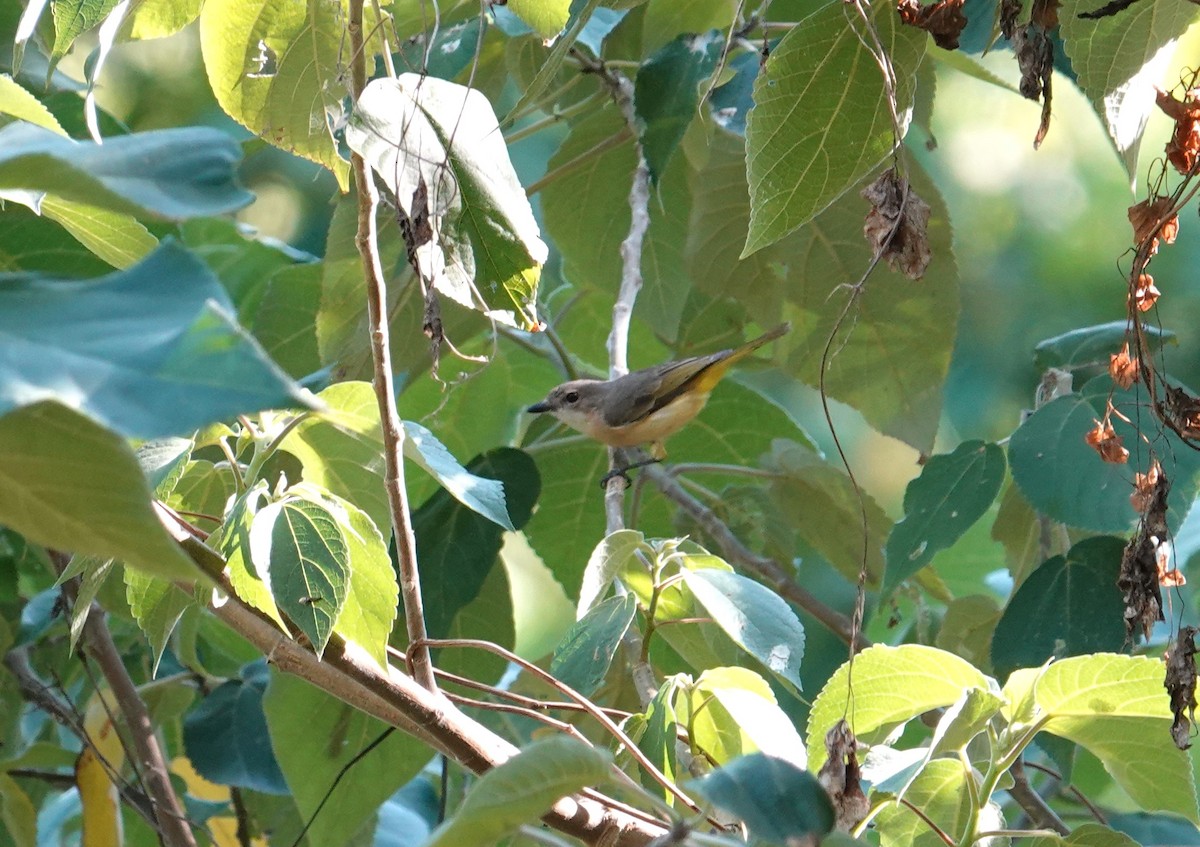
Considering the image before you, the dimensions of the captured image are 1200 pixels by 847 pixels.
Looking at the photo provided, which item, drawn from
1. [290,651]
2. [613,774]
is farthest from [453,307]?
[613,774]

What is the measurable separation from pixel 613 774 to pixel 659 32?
1208 millimetres

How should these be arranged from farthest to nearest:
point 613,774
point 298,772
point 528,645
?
point 528,645 → point 298,772 → point 613,774

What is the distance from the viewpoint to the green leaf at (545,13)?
95cm

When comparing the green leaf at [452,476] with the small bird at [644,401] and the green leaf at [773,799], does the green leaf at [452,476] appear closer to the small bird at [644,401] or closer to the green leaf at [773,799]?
the green leaf at [773,799]

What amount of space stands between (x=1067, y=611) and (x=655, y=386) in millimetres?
1682

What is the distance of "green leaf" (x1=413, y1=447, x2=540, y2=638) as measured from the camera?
153 centimetres

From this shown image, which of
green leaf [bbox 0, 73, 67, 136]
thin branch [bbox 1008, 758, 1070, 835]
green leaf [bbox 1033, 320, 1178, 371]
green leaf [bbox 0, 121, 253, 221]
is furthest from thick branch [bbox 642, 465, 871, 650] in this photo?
green leaf [bbox 0, 121, 253, 221]

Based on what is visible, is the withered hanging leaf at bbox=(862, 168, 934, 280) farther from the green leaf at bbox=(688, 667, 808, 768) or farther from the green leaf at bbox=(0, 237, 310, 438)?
the green leaf at bbox=(0, 237, 310, 438)

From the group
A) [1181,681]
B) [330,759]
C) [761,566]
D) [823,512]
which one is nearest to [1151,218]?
[1181,681]

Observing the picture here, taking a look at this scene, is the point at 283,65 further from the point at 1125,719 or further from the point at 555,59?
the point at 1125,719

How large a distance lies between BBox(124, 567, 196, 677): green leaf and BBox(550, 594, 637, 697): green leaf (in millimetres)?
303

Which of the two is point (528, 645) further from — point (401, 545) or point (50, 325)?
point (50, 325)

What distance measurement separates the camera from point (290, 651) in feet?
2.66

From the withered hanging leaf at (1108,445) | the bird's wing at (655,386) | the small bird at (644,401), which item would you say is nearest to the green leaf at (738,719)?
the withered hanging leaf at (1108,445)
